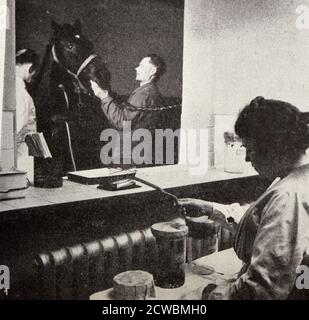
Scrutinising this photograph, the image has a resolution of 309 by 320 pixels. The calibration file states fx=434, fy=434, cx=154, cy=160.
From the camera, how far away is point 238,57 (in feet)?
9.48

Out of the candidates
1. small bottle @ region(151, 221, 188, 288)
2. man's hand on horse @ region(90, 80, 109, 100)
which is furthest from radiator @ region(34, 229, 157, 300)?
man's hand on horse @ region(90, 80, 109, 100)

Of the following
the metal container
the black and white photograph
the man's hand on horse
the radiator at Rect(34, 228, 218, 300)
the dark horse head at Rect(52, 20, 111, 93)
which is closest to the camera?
the black and white photograph

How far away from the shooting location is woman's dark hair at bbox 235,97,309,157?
5.10ft

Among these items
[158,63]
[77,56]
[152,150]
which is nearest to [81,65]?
[77,56]

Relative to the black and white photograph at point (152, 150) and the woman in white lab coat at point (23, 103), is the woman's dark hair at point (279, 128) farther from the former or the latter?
the woman in white lab coat at point (23, 103)

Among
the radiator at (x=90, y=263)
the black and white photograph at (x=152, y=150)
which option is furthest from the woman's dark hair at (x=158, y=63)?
the radiator at (x=90, y=263)

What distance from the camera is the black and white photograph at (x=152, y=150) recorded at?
1.55 metres

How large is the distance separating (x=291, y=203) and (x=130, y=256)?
1.12 metres

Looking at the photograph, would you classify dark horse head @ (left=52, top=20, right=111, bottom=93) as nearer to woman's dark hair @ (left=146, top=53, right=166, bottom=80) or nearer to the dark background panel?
the dark background panel

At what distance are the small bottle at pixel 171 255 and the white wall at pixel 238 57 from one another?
1312 millimetres

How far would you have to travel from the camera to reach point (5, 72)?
1.98 metres

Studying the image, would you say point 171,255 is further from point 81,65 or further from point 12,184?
point 81,65

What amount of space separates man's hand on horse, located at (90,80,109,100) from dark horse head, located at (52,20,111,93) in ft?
0.06
